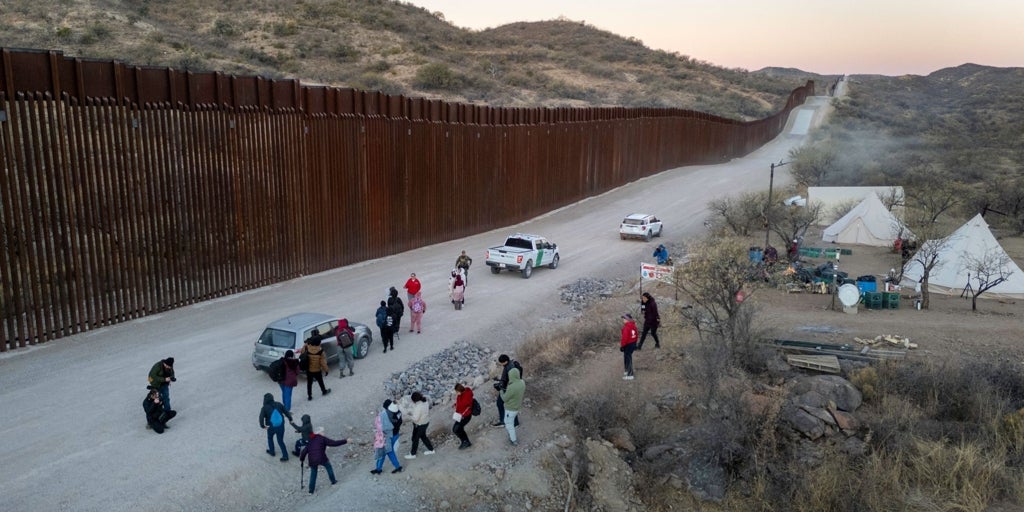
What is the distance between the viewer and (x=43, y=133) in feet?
51.9

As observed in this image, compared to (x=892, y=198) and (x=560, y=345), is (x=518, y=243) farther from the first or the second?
(x=892, y=198)

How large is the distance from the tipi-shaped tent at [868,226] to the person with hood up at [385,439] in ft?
87.2

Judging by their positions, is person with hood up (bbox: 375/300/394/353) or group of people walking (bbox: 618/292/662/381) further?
person with hood up (bbox: 375/300/394/353)

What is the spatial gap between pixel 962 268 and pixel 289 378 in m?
21.4

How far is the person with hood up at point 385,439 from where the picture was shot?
11.1 m

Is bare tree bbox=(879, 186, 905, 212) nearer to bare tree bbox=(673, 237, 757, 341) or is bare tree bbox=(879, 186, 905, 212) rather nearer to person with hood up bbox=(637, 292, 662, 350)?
bare tree bbox=(673, 237, 757, 341)

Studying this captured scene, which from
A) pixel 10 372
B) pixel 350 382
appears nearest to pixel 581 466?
pixel 350 382

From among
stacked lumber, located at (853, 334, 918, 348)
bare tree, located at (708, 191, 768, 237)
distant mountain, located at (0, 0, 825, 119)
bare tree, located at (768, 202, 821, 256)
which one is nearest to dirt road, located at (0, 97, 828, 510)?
stacked lumber, located at (853, 334, 918, 348)

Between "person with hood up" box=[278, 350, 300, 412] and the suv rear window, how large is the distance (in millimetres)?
1213

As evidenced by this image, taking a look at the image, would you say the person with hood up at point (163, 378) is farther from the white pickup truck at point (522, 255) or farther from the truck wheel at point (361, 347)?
the white pickup truck at point (522, 255)

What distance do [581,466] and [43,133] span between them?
14.1 meters

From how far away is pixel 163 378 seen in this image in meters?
12.4

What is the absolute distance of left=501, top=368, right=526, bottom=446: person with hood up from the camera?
1211 centimetres

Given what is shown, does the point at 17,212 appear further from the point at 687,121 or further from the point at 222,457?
the point at 687,121
